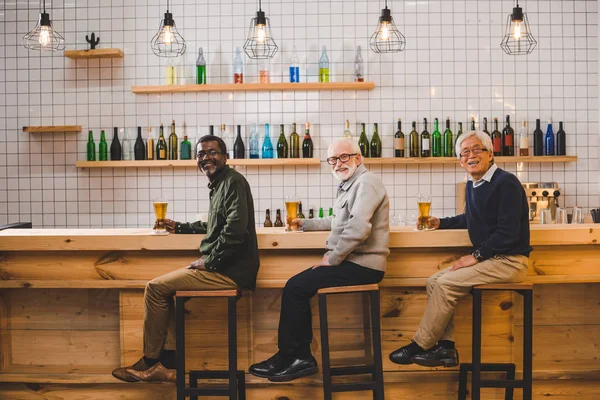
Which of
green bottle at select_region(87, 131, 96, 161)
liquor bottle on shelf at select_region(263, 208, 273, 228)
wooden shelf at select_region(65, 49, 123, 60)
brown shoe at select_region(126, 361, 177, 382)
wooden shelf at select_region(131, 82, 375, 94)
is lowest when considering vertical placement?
brown shoe at select_region(126, 361, 177, 382)

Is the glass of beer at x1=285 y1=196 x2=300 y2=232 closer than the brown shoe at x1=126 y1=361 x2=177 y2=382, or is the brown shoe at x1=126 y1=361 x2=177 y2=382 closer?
the brown shoe at x1=126 y1=361 x2=177 y2=382

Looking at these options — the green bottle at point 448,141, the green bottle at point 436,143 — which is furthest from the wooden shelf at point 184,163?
the green bottle at point 448,141

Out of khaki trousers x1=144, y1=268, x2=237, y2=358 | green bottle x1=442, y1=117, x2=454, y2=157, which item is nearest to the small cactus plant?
khaki trousers x1=144, y1=268, x2=237, y2=358

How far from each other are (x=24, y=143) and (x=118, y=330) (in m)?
2.55

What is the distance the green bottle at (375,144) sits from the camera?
4.91m

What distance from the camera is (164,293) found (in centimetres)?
277

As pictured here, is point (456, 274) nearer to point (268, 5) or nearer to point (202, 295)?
point (202, 295)

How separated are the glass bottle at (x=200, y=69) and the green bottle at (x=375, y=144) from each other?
1451 mm

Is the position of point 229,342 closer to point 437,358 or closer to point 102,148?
point 437,358

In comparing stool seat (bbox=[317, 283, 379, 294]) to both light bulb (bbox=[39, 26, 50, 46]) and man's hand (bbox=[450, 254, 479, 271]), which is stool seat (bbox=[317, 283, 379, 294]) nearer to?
man's hand (bbox=[450, 254, 479, 271])

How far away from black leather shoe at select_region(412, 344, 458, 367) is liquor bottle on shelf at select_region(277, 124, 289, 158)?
8.11 feet

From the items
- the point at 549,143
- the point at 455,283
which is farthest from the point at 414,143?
the point at 455,283

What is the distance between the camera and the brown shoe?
9.36 ft

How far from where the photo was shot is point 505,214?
274 centimetres
